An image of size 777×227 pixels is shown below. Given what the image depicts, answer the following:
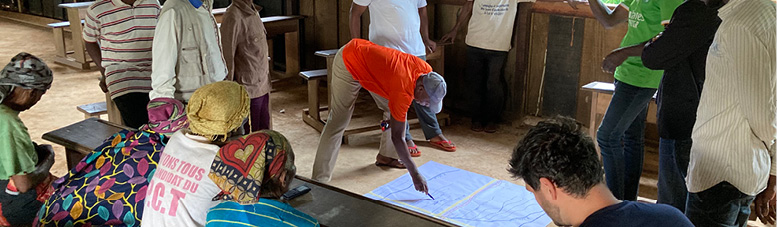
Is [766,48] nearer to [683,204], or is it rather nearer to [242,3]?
[683,204]

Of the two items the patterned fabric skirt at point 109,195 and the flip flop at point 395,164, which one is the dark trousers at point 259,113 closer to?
the flip flop at point 395,164

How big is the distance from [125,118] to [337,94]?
3.54 feet

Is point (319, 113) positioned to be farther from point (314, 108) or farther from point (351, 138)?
point (351, 138)

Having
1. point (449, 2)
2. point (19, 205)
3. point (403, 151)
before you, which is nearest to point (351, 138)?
Result: point (449, 2)

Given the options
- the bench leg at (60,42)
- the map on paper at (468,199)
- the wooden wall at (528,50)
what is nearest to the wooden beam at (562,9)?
the wooden wall at (528,50)

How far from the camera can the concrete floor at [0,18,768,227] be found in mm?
4215

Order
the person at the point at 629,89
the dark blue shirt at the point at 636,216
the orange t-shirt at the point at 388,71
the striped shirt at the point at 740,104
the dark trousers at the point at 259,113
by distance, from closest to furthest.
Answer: the dark blue shirt at the point at 636,216 → the striped shirt at the point at 740,104 → the person at the point at 629,89 → the orange t-shirt at the point at 388,71 → the dark trousers at the point at 259,113

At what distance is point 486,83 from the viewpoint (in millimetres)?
5129

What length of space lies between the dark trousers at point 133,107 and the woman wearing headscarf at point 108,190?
0.91 meters

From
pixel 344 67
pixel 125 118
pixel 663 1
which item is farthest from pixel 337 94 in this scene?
pixel 663 1

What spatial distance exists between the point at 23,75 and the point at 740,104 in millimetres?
2442

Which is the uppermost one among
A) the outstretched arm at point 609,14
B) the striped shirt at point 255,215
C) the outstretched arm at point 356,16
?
the outstretched arm at point 609,14

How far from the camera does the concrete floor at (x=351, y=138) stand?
4215 mm

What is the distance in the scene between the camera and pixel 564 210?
1.66 meters
